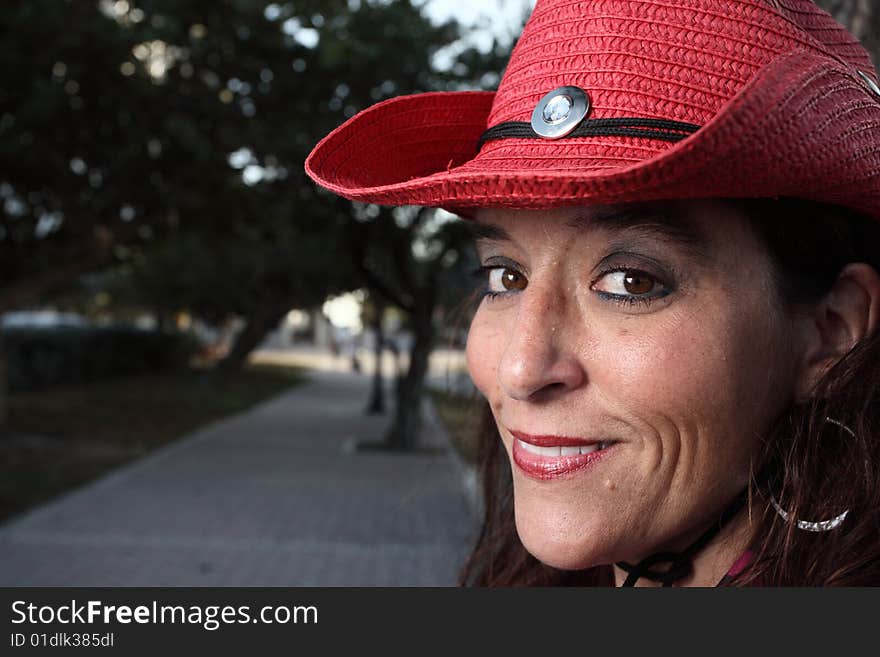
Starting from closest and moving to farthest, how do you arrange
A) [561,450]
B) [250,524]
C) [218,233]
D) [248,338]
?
[561,450], [250,524], [218,233], [248,338]

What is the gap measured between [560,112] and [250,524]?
26.0 feet

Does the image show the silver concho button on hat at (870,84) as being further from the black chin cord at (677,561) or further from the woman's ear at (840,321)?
the black chin cord at (677,561)

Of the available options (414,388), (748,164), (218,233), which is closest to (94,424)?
(218,233)

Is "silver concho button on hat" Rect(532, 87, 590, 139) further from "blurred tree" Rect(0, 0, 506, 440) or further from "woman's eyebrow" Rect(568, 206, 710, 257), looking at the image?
"blurred tree" Rect(0, 0, 506, 440)

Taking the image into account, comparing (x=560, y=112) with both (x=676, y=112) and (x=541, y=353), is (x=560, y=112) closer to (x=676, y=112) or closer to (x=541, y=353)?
A: (x=676, y=112)

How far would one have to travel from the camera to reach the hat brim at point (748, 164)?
1135 millimetres

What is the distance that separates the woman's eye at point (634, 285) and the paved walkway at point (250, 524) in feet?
12.0

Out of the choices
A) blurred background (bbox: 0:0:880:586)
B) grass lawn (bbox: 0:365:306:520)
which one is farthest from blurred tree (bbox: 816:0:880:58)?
grass lawn (bbox: 0:365:306:520)

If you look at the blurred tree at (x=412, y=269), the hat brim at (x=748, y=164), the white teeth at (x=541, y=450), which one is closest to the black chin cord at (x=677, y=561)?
the white teeth at (x=541, y=450)

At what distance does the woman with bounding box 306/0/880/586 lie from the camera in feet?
4.18

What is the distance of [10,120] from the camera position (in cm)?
870

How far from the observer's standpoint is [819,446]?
137 cm

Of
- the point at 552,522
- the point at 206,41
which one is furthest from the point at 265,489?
the point at 552,522

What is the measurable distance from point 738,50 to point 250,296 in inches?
956
